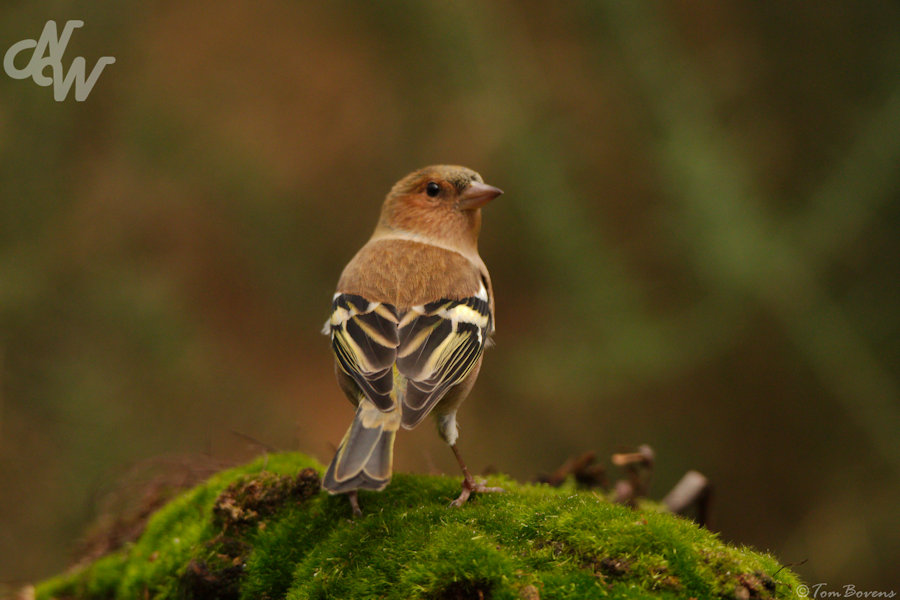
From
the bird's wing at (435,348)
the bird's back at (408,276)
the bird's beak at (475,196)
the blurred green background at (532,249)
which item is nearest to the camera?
the bird's wing at (435,348)

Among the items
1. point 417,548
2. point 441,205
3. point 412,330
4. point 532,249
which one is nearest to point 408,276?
point 412,330

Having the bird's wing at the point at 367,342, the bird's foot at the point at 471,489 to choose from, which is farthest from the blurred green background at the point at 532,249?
the bird's foot at the point at 471,489

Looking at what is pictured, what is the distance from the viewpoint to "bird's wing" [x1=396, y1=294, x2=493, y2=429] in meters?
3.68

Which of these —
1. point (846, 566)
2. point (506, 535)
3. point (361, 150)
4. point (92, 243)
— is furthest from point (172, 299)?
point (846, 566)

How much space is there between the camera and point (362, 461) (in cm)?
332

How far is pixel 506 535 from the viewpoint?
332 centimetres

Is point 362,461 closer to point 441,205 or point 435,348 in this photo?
point 435,348

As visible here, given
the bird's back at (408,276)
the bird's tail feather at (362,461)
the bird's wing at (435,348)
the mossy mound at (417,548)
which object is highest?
the bird's back at (408,276)

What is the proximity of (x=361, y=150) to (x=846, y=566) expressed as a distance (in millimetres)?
8167

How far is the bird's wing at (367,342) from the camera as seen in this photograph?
12.2ft

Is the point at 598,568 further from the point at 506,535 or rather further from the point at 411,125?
the point at 411,125

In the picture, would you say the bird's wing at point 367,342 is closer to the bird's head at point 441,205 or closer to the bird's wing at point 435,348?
the bird's wing at point 435,348

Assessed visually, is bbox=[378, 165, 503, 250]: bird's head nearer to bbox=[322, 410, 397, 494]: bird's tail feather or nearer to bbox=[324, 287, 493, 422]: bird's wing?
bbox=[324, 287, 493, 422]: bird's wing

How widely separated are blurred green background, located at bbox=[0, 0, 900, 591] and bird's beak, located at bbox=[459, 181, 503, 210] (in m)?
3.80
